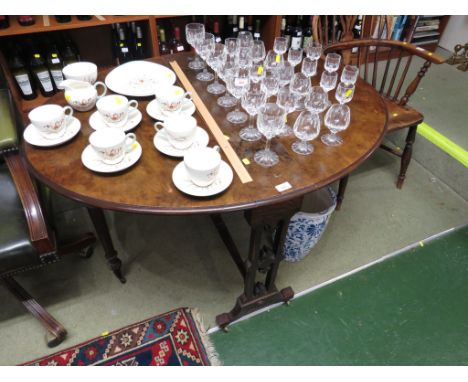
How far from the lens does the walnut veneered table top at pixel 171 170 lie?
0.94 metres

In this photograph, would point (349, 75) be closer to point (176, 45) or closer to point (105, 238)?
point (105, 238)

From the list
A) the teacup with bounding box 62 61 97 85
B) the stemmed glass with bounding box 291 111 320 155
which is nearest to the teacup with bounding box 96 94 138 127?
the teacup with bounding box 62 61 97 85

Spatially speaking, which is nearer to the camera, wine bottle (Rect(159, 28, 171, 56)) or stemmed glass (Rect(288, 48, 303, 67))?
stemmed glass (Rect(288, 48, 303, 67))

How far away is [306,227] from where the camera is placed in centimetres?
148

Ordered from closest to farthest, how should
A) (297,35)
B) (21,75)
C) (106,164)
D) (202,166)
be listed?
(202,166) → (106,164) → (21,75) → (297,35)

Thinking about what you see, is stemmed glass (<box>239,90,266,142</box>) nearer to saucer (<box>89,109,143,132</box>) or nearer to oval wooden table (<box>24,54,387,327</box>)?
oval wooden table (<box>24,54,387,327</box>)

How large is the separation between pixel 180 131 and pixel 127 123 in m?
0.26

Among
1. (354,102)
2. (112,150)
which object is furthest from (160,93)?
(354,102)

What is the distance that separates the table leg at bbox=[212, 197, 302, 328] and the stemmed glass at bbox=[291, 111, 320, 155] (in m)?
0.18

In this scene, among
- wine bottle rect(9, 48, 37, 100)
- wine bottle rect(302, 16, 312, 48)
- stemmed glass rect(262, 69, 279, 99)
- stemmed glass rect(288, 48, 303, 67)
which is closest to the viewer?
stemmed glass rect(262, 69, 279, 99)

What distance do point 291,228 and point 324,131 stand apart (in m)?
0.47

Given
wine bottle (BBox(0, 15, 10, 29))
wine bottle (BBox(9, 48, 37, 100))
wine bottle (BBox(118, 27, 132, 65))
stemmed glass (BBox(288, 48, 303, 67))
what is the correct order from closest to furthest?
stemmed glass (BBox(288, 48, 303, 67)) < wine bottle (BBox(0, 15, 10, 29)) < wine bottle (BBox(9, 48, 37, 100)) < wine bottle (BBox(118, 27, 132, 65))

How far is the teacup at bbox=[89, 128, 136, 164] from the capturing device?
3.23 feet

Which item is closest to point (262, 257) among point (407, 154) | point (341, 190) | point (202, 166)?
point (202, 166)
